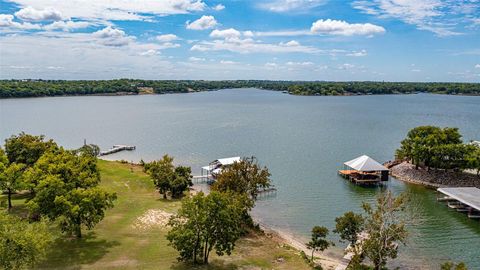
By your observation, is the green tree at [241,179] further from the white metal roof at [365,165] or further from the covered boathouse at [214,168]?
the white metal roof at [365,165]

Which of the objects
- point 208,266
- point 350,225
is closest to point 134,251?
point 208,266

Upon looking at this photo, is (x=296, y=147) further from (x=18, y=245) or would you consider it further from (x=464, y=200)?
(x=18, y=245)

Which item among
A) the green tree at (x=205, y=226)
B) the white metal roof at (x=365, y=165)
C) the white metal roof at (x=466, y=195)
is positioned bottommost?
the white metal roof at (x=466, y=195)

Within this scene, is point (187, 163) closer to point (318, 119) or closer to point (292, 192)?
point (292, 192)

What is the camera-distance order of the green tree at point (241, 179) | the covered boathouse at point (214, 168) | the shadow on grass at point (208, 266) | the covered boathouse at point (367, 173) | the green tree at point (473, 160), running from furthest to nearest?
the covered boathouse at point (214, 168) < the covered boathouse at point (367, 173) < the green tree at point (473, 160) < the green tree at point (241, 179) < the shadow on grass at point (208, 266)

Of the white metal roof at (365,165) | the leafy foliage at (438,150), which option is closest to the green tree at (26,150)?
the white metal roof at (365,165)

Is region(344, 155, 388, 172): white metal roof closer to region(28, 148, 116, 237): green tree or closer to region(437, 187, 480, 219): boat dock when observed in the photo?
region(437, 187, 480, 219): boat dock
